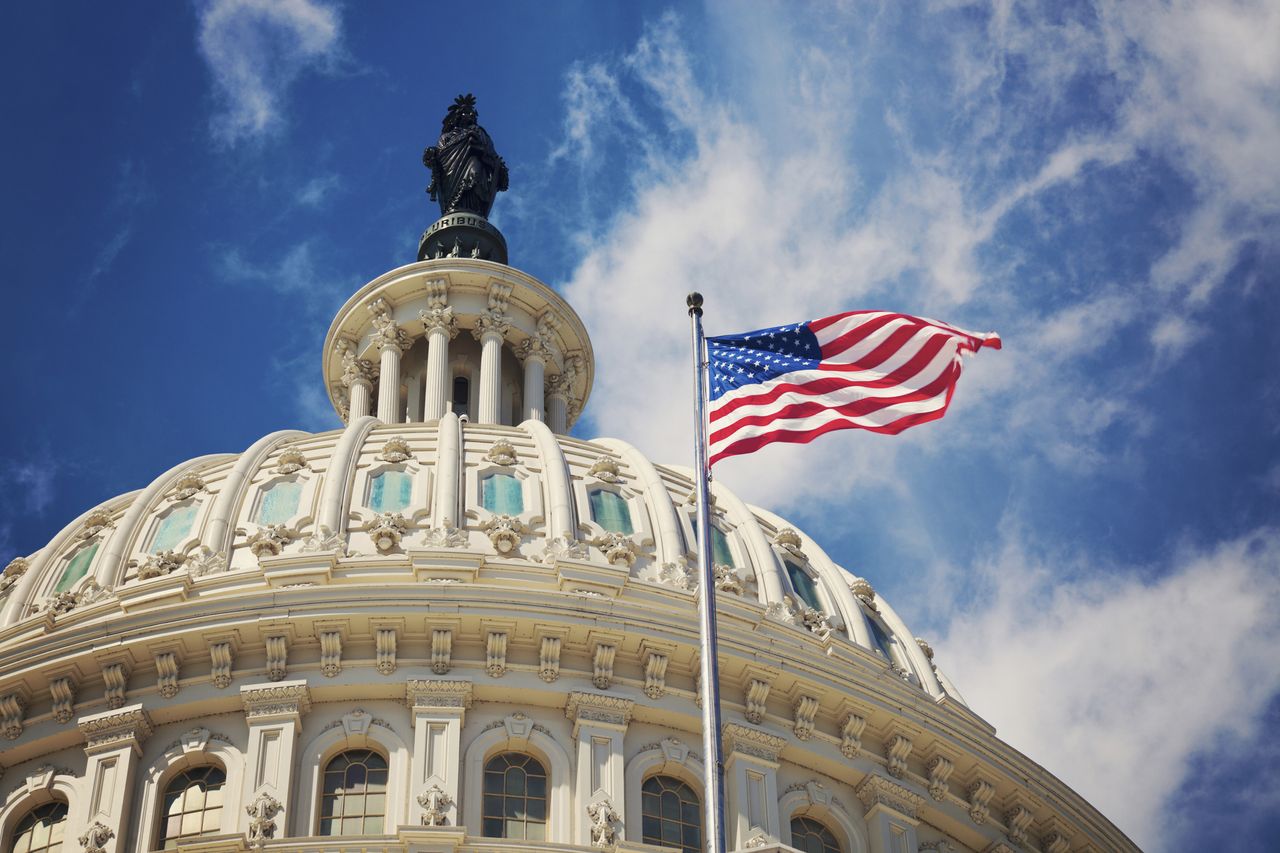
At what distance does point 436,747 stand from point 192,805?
5.25 m

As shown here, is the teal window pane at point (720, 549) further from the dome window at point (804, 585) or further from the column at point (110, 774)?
the column at point (110, 774)

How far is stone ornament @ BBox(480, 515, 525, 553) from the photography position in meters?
54.4

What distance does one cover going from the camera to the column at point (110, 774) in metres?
47.8

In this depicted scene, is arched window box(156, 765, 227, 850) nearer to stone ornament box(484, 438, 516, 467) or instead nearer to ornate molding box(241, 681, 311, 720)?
ornate molding box(241, 681, 311, 720)

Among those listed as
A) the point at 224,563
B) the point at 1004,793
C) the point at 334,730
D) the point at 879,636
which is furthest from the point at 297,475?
the point at 1004,793

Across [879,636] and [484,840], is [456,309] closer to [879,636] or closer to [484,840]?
[879,636]

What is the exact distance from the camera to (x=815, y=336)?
135 feet

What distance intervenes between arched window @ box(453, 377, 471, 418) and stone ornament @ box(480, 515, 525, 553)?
15342mm

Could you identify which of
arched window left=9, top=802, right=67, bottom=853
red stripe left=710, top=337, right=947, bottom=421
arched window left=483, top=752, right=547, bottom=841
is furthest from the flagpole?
arched window left=9, top=802, right=67, bottom=853

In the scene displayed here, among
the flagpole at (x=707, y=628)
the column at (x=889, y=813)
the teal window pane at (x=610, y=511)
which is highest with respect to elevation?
the teal window pane at (x=610, y=511)

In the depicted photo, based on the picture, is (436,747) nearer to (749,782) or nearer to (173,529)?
(749,782)

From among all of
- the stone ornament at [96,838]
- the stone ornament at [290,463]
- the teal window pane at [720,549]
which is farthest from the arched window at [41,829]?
the teal window pane at [720,549]

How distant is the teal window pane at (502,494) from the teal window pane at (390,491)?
1.87 metres

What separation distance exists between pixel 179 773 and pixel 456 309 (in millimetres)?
25609
